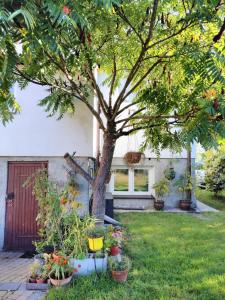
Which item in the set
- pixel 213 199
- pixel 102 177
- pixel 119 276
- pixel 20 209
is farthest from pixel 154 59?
pixel 213 199

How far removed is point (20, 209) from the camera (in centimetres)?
795

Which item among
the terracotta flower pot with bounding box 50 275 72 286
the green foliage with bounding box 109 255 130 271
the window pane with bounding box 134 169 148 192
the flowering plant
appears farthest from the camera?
the window pane with bounding box 134 169 148 192

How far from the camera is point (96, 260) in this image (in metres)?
5.20

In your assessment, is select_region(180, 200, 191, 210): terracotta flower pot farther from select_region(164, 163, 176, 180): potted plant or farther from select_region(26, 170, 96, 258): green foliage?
select_region(26, 170, 96, 258): green foliage

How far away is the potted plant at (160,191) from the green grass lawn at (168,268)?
258cm

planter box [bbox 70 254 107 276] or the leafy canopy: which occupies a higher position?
the leafy canopy

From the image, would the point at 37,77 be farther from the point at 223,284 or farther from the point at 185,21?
the point at 223,284

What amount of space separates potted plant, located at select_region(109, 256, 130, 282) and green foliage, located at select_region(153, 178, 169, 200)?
284 inches

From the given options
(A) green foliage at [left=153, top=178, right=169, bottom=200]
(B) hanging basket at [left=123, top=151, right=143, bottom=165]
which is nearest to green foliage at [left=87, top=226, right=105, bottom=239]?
(B) hanging basket at [left=123, top=151, right=143, bottom=165]

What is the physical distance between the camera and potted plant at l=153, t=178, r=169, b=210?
12.2 metres

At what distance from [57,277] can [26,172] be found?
3.84 meters

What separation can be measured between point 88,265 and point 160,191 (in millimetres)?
7555

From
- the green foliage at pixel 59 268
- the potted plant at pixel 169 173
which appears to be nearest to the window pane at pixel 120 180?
the potted plant at pixel 169 173

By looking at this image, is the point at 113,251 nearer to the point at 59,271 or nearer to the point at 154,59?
the point at 59,271
